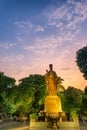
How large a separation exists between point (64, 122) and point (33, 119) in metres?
3.80

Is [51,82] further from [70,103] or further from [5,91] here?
[5,91]

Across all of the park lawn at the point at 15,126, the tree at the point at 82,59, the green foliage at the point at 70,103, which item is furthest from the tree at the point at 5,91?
the tree at the point at 82,59

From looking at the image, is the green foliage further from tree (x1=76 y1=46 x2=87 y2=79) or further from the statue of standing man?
the statue of standing man

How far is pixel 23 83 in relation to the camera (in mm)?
48875

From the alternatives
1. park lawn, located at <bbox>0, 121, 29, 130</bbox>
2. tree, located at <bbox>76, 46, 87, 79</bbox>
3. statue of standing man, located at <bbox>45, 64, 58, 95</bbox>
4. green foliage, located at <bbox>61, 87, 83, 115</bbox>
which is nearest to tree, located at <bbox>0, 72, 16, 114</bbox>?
park lawn, located at <bbox>0, 121, 29, 130</bbox>

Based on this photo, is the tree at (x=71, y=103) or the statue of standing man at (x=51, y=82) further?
the tree at (x=71, y=103)

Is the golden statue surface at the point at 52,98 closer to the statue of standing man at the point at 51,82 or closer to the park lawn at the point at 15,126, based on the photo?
the statue of standing man at the point at 51,82

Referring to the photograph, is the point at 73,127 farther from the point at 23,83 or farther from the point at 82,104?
the point at 23,83

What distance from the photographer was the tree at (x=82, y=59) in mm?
44031

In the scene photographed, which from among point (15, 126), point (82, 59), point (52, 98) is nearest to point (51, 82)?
point (52, 98)

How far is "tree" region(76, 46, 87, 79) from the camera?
144 ft

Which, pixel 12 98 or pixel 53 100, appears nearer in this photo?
pixel 53 100

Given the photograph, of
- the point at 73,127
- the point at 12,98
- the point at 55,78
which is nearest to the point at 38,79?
the point at 12,98

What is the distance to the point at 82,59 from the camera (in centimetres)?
4491
